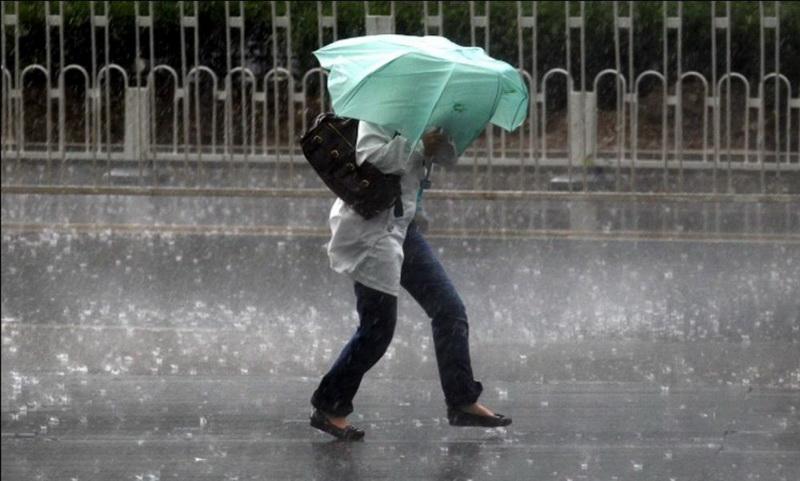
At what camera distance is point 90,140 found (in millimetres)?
17391

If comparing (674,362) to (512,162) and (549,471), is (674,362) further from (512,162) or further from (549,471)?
(512,162)

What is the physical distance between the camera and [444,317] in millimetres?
7004

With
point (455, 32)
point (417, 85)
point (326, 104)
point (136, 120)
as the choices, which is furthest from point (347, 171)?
point (455, 32)

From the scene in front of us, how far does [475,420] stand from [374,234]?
2.78ft

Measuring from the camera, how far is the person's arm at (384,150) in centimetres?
669

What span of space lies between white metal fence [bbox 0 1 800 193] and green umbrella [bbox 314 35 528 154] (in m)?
7.89

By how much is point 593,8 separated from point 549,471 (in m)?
13.6

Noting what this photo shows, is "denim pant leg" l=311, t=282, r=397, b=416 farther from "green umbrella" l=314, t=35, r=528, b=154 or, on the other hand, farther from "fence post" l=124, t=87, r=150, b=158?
"fence post" l=124, t=87, r=150, b=158

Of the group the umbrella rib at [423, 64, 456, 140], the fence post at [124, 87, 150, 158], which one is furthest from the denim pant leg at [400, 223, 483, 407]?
the fence post at [124, 87, 150, 158]

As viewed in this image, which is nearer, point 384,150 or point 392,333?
point 384,150

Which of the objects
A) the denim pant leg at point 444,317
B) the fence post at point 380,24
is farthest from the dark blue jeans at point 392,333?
the fence post at point 380,24

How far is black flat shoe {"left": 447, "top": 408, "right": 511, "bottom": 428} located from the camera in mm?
6961

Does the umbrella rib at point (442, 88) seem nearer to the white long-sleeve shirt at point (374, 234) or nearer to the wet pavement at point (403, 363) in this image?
the white long-sleeve shirt at point (374, 234)

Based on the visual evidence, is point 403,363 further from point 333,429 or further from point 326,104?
point 326,104
